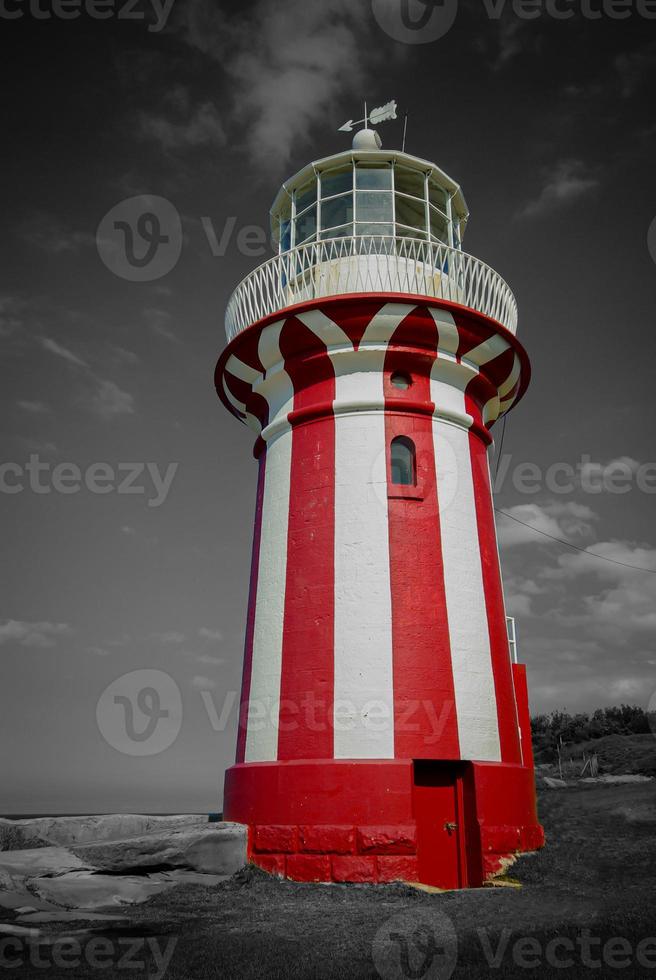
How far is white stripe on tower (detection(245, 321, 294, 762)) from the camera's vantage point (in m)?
10.8

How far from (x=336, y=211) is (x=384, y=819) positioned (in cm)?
918

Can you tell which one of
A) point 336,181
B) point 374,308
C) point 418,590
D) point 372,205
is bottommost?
point 418,590

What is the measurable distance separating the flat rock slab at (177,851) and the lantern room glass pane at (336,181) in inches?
380

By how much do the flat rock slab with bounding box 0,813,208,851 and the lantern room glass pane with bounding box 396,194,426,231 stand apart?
976 cm

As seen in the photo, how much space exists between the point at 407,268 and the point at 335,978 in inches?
367

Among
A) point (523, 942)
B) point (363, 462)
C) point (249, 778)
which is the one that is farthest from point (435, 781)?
point (363, 462)

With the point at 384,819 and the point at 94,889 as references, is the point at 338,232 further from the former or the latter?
the point at 94,889

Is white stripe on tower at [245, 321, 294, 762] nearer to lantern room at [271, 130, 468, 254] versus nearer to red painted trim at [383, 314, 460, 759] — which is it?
red painted trim at [383, 314, 460, 759]

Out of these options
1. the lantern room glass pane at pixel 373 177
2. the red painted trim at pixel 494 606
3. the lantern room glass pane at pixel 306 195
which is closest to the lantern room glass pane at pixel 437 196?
the lantern room glass pane at pixel 373 177

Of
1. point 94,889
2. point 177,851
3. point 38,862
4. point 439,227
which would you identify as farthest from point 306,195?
point 94,889

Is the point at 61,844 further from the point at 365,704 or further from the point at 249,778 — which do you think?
the point at 365,704

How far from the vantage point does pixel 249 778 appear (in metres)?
10.4

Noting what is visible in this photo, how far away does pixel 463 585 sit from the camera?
1114 cm

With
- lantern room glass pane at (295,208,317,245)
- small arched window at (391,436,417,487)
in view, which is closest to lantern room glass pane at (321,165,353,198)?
lantern room glass pane at (295,208,317,245)
